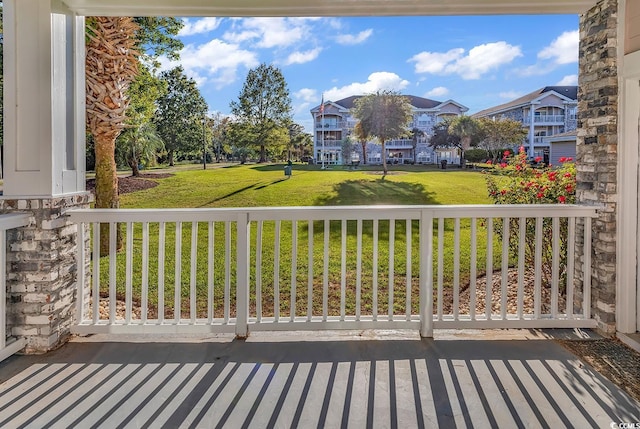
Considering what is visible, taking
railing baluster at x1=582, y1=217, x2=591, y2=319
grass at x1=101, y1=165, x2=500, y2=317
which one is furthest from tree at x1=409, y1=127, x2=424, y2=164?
railing baluster at x1=582, y1=217, x2=591, y2=319

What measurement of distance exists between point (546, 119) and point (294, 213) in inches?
128

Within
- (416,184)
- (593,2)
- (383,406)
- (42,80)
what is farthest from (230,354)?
(593,2)

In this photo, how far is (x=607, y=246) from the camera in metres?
2.98

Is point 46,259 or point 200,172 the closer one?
point 46,259

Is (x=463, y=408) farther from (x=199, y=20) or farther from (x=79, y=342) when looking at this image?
(x=199, y=20)

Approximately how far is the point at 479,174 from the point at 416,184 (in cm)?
72

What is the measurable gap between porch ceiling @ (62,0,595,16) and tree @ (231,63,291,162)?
1614 mm

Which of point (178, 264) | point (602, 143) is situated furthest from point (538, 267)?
point (178, 264)

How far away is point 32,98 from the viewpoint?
2.67m

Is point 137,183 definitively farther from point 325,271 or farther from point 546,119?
point 546,119

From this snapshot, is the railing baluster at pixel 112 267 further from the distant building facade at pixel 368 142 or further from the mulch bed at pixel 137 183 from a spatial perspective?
the distant building facade at pixel 368 142

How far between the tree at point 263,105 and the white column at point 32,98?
7.01 feet

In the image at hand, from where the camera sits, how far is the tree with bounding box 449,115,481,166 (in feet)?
14.8

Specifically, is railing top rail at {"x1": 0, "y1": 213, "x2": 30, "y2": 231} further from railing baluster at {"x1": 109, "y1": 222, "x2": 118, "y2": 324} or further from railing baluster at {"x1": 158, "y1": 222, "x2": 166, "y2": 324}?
railing baluster at {"x1": 158, "y1": 222, "x2": 166, "y2": 324}
